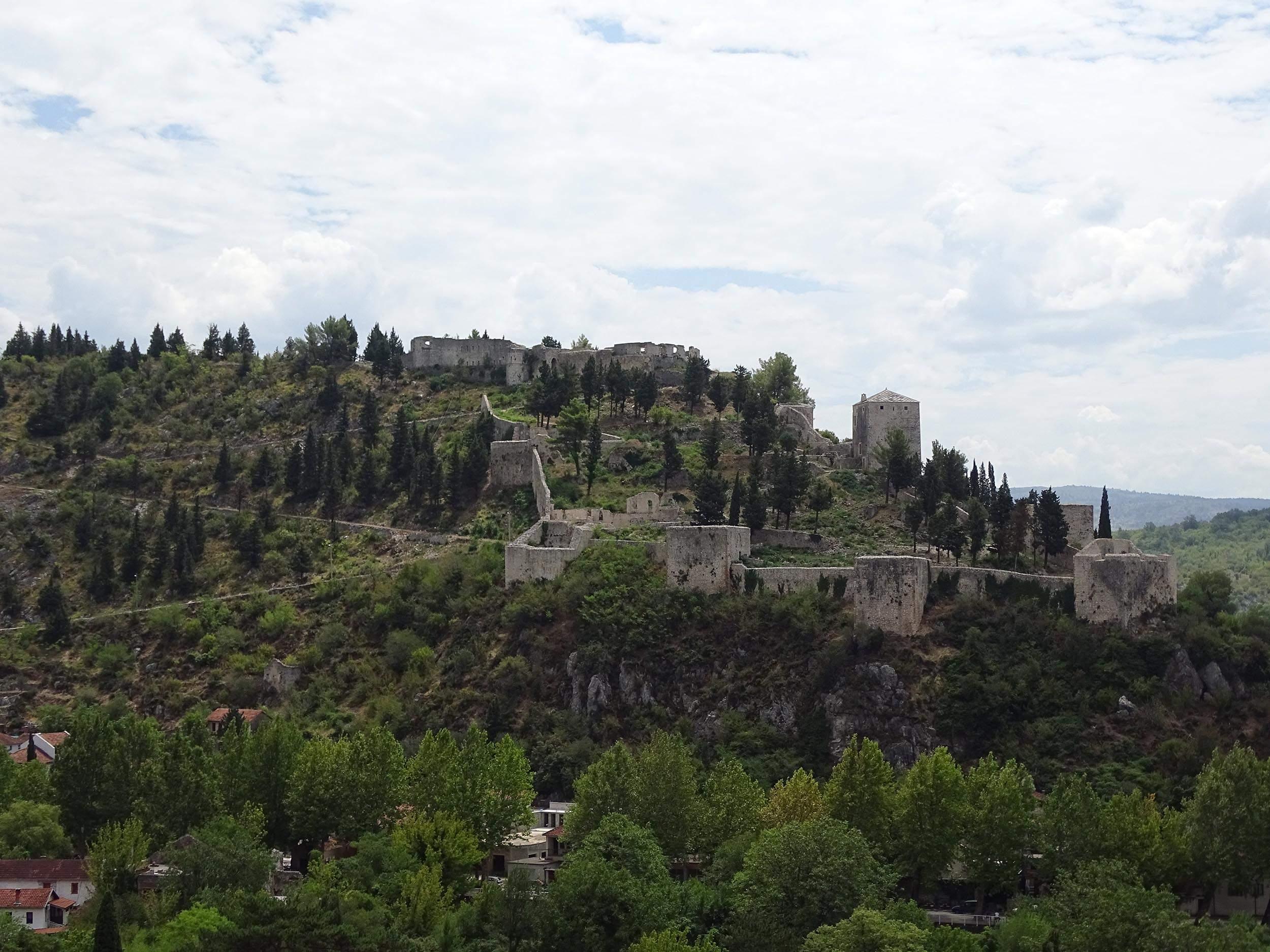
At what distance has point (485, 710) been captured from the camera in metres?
77.2

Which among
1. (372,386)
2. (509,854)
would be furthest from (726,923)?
(372,386)

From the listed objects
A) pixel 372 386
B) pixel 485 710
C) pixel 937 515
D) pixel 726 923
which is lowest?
pixel 726 923

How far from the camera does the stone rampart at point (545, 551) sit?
84062mm

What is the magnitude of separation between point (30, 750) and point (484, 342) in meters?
55.4

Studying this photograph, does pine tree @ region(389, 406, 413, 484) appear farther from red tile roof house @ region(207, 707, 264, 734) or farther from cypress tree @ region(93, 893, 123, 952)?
cypress tree @ region(93, 893, 123, 952)

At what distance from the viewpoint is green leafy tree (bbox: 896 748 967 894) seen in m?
60.4

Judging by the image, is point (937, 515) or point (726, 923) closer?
point (726, 923)

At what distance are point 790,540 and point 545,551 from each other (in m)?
12.2

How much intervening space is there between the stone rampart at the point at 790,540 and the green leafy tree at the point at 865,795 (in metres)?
21.6

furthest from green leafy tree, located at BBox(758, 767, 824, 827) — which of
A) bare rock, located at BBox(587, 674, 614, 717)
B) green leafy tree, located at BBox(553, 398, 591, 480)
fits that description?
green leafy tree, located at BBox(553, 398, 591, 480)

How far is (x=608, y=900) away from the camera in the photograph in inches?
2127

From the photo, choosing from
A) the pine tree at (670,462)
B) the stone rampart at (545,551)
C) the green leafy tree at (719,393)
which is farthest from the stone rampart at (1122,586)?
the green leafy tree at (719,393)

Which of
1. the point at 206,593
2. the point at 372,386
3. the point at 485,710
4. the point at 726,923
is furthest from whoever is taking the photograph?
the point at 372,386

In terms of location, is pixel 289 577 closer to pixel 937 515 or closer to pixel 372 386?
pixel 372 386
